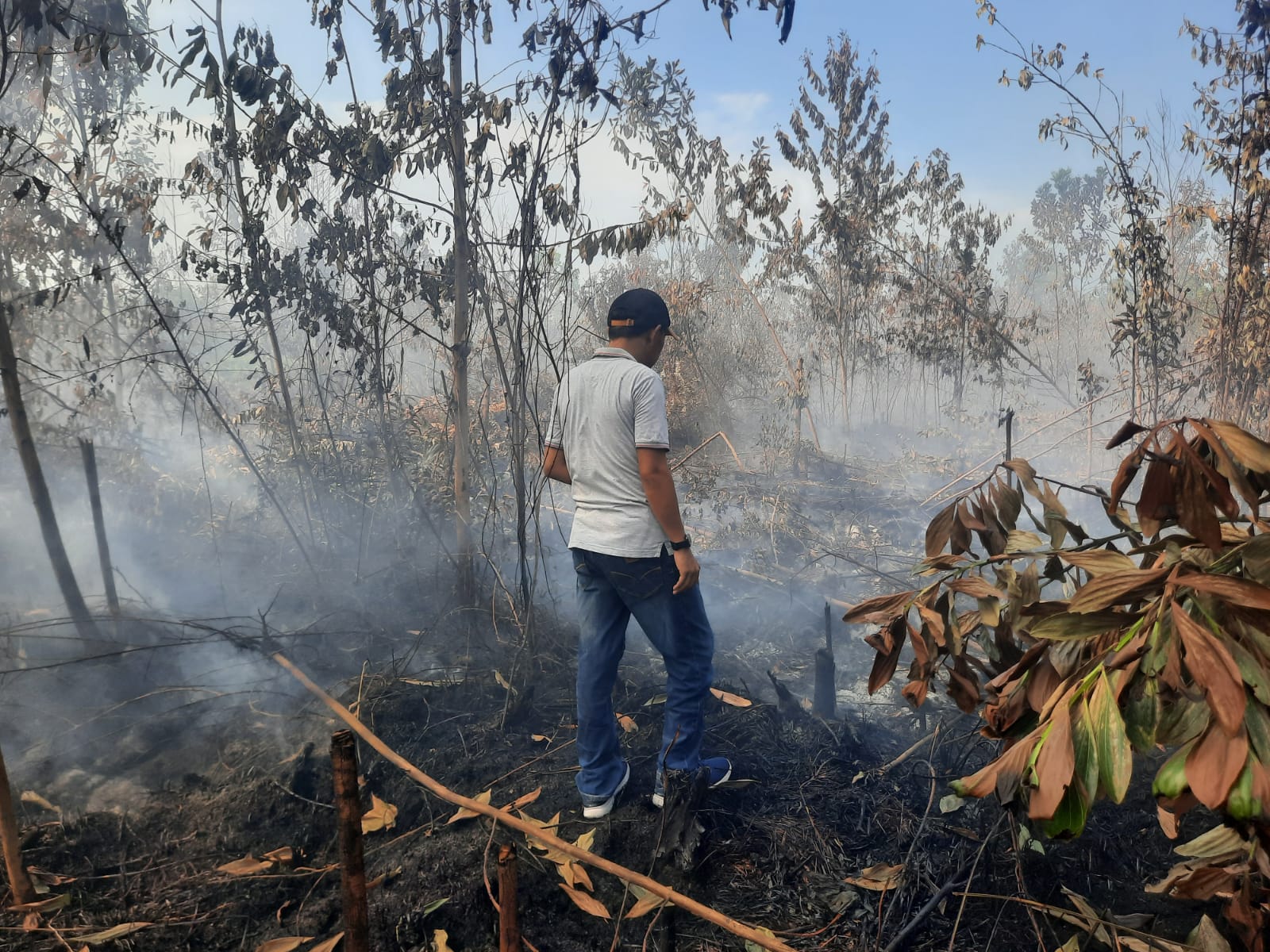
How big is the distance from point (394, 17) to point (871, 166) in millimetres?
7715

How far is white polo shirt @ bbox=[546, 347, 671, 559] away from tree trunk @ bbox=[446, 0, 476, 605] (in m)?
1.75

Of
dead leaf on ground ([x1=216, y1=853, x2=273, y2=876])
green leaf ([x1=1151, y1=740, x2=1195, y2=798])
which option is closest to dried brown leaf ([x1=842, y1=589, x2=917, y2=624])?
green leaf ([x1=1151, y1=740, x2=1195, y2=798])

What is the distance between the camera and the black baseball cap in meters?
2.73

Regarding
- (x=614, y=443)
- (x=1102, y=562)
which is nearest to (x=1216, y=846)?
(x=1102, y=562)

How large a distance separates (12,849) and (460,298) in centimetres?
322

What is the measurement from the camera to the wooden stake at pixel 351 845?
3.67ft

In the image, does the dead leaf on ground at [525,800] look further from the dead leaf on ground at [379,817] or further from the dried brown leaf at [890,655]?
the dried brown leaf at [890,655]

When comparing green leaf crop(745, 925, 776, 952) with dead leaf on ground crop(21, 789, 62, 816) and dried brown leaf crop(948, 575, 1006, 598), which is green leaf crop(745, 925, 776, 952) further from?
dead leaf on ground crop(21, 789, 62, 816)

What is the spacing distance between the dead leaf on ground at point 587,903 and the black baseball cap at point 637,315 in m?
1.91

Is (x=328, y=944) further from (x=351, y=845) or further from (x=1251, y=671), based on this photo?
(x=1251, y=671)

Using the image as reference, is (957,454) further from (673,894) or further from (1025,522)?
(673,894)

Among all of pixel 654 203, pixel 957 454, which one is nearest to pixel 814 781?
pixel 654 203

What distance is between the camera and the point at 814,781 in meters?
2.93

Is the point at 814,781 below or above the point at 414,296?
below
